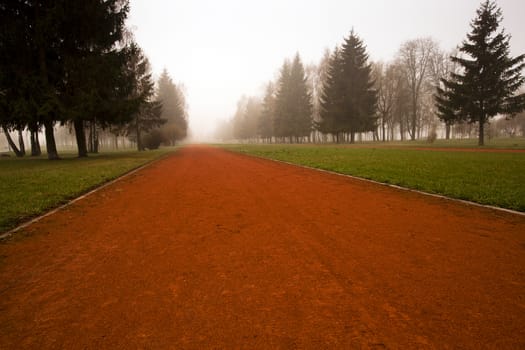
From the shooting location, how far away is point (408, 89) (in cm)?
4556

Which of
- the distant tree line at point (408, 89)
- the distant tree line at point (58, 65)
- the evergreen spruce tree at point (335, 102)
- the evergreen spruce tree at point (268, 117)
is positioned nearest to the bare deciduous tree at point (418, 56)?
the distant tree line at point (408, 89)

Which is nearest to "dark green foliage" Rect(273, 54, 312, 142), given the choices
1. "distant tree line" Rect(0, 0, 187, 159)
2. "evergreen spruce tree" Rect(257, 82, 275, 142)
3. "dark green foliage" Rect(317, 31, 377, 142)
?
"evergreen spruce tree" Rect(257, 82, 275, 142)

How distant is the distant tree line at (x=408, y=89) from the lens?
2573 centimetres

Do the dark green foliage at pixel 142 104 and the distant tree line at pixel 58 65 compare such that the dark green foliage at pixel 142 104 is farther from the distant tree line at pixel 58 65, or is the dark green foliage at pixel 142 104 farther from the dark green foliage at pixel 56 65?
the dark green foliage at pixel 56 65

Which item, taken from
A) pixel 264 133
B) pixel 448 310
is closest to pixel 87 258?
pixel 448 310

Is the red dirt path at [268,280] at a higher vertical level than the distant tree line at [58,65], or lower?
lower

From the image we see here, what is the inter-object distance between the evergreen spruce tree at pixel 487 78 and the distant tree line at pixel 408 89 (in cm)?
8

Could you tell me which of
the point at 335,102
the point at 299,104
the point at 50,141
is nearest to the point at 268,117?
the point at 299,104

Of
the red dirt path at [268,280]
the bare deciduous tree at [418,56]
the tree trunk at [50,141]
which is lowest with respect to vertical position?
the red dirt path at [268,280]

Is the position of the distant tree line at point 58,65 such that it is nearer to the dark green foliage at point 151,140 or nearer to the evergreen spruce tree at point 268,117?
the dark green foliage at point 151,140

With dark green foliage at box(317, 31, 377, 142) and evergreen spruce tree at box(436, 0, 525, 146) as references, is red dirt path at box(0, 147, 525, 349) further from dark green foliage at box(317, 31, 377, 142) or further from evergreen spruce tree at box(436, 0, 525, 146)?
dark green foliage at box(317, 31, 377, 142)

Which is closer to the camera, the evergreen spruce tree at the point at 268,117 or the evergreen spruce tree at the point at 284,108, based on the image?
the evergreen spruce tree at the point at 284,108

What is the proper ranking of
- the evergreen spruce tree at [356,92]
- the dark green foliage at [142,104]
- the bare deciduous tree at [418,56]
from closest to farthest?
the dark green foliage at [142,104], the evergreen spruce tree at [356,92], the bare deciduous tree at [418,56]

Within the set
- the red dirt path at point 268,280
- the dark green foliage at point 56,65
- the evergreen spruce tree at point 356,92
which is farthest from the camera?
the evergreen spruce tree at point 356,92
